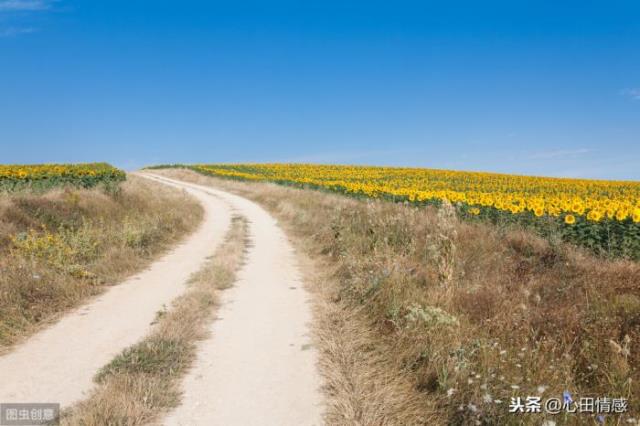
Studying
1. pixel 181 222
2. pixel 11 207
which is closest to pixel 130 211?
pixel 181 222

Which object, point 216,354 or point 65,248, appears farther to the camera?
point 65,248

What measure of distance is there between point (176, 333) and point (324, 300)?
2.80 m

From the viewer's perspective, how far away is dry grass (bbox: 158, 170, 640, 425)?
380 centimetres

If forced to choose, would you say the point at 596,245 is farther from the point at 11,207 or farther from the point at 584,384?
the point at 11,207

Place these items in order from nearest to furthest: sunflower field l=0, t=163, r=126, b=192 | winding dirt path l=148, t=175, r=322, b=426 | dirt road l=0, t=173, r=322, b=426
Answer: winding dirt path l=148, t=175, r=322, b=426 < dirt road l=0, t=173, r=322, b=426 < sunflower field l=0, t=163, r=126, b=192

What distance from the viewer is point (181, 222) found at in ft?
52.8

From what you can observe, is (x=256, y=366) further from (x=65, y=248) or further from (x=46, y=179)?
(x=46, y=179)

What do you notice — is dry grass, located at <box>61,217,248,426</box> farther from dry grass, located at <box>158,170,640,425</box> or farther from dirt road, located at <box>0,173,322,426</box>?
dry grass, located at <box>158,170,640,425</box>

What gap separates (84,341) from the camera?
571cm

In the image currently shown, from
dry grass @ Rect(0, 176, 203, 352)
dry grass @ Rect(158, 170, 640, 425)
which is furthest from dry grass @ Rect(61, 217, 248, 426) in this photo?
dry grass @ Rect(0, 176, 203, 352)

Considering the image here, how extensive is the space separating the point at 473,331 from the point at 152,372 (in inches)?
152

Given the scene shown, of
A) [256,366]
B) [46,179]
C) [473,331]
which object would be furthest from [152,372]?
[46,179]

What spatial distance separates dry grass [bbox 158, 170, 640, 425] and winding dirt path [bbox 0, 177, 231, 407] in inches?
112

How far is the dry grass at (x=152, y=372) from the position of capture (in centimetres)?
376
